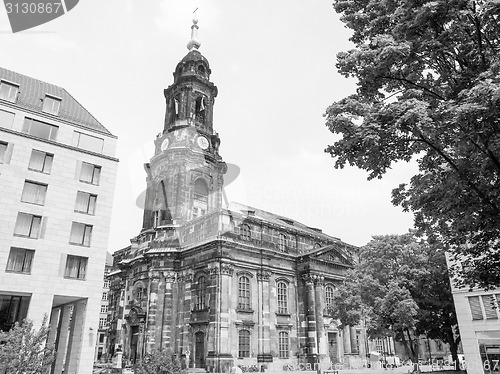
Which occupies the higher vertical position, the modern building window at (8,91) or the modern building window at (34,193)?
the modern building window at (8,91)

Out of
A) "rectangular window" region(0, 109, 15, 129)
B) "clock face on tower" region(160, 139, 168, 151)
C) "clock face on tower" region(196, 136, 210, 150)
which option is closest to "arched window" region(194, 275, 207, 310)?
"clock face on tower" region(196, 136, 210, 150)

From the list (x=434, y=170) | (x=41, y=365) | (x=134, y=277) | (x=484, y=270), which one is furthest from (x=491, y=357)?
(x=134, y=277)

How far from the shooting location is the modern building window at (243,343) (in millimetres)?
36719

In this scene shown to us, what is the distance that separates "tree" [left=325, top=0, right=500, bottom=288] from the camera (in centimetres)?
952

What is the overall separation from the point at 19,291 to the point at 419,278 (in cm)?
2752

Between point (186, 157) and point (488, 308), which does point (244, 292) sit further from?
point (488, 308)

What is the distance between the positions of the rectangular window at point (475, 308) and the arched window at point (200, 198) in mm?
29292

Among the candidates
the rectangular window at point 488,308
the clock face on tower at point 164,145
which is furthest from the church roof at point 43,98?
the rectangular window at point 488,308

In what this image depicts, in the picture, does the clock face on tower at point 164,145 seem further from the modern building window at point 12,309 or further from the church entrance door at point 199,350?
the modern building window at point 12,309

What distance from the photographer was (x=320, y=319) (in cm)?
4150

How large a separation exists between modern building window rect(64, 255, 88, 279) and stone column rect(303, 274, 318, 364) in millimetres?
23730

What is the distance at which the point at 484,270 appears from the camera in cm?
1338

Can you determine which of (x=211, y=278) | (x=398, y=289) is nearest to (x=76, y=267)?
(x=211, y=278)

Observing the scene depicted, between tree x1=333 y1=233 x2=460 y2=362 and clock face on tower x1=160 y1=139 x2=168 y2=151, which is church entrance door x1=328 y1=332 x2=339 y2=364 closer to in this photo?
tree x1=333 y1=233 x2=460 y2=362
